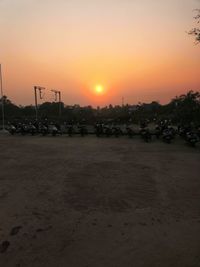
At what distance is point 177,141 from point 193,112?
8.86 feet

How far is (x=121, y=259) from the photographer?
202 inches

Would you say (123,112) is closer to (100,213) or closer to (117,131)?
(117,131)

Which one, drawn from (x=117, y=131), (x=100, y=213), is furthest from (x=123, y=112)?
(x=100, y=213)

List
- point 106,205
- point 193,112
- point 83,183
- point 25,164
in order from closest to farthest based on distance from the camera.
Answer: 1. point 106,205
2. point 83,183
3. point 25,164
4. point 193,112

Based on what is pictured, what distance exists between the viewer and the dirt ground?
5258mm

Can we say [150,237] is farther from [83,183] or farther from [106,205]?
[83,183]

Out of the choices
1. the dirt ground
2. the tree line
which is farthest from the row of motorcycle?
the dirt ground

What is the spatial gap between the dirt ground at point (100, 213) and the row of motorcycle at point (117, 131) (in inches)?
190

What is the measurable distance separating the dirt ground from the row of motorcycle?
4816 millimetres

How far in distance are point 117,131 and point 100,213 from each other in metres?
13.7

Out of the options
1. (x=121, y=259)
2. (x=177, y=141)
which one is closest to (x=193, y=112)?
(x=177, y=141)

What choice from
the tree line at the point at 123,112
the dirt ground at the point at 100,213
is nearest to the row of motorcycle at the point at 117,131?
the tree line at the point at 123,112

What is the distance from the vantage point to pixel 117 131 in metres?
20.4

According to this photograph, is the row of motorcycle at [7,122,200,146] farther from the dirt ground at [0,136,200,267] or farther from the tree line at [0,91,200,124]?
the dirt ground at [0,136,200,267]
